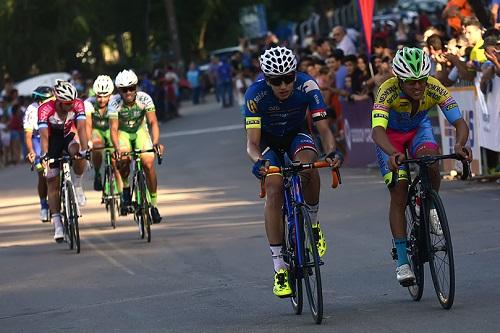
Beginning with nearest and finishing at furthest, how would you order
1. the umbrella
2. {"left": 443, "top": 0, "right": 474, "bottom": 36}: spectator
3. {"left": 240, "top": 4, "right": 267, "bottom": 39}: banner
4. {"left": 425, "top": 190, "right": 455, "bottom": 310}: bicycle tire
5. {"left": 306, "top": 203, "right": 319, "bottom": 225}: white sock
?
{"left": 425, "top": 190, "right": 455, "bottom": 310}: bicycle tire
{"left": 306, "top": 203, "right": 319, "bottom": 225}: white sock
{"left": 443, "top": 0, "right": 474, "bottom": 36}: spectator
the umbrella
{"left": 240, "top": 4, "right": 267, "bottom": 39}: banner

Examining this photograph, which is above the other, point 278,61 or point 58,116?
point 278,61

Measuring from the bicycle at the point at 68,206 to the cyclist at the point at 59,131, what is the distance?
0.46ft

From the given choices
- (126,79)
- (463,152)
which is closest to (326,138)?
(463,152)

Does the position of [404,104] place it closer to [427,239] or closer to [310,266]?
[427,239]

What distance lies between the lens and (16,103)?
37531mm

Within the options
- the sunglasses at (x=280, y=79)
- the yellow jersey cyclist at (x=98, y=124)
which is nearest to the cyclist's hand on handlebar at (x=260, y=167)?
the sunglasses at (x=280, y=79)

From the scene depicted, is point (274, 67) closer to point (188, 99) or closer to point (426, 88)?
point (426, 88)

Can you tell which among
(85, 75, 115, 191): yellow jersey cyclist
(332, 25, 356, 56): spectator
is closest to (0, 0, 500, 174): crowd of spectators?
(332, 25, 356, 56): spectator

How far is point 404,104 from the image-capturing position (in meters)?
9.62

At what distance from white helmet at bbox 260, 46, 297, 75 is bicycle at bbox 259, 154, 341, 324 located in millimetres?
669

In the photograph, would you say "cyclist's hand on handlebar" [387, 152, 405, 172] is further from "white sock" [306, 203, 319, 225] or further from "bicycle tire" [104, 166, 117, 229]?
"bicycle tire" [104, 166, 117, 229]

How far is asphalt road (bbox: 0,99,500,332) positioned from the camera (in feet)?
31.2

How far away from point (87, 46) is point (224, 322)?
198 ft

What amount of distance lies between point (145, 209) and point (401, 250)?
627 cm
